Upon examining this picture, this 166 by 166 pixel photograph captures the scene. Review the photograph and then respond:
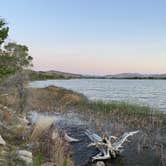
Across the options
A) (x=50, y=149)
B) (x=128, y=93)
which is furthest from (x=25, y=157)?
(x=128, y=93)

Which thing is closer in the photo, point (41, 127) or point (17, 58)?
point (41, 127)

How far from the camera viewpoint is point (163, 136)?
48.9 feet

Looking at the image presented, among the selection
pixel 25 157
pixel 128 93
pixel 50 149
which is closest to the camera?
pixel 25 157

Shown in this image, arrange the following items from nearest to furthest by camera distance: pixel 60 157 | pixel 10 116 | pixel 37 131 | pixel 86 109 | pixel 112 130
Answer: pixel 60 157
pixel 37 131
pixel 10 116
pixel 112 130
pixel 86 109

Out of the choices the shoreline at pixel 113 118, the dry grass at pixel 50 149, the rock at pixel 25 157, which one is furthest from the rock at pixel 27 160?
the shoreline at pixel 113 118

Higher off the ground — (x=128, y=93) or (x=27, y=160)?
(x=27, y=160)

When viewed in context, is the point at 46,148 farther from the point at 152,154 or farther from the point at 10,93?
the point at 10,93

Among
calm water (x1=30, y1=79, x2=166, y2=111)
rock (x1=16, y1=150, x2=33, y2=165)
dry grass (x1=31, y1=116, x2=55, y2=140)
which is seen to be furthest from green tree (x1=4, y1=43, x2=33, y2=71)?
rock (x1=16, y1=150, x2=33, y2=165)

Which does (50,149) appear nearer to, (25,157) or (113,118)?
(25,157)

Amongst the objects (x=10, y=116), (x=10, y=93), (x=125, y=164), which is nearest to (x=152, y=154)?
(x=125, y=164)

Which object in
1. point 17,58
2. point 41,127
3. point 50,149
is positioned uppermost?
point 17,58

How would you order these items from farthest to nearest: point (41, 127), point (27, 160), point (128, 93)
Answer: point (128, 93), point (41, 127), point (27, 160)

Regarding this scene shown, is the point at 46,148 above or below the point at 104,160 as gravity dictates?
above

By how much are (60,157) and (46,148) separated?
983mm
